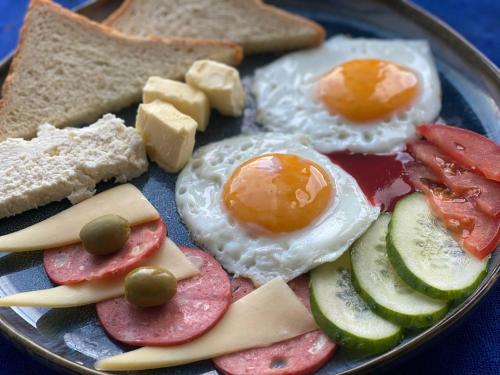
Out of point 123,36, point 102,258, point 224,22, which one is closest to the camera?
point 102,258

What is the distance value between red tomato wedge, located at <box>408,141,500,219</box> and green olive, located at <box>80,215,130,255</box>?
1824mm

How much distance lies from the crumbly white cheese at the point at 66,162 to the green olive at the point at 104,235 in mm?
503

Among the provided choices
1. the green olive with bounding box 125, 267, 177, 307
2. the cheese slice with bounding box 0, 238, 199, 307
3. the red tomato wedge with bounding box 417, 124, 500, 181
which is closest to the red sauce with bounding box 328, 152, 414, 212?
the red tomato wedge with bounding box 417, 124, 500, 181

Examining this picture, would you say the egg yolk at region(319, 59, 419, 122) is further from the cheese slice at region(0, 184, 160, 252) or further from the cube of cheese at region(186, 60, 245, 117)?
the cheese slice at region(0, 184, 160, 252)

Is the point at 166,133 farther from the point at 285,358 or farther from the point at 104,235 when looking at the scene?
the point at 285,358

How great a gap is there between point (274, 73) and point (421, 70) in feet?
3.38

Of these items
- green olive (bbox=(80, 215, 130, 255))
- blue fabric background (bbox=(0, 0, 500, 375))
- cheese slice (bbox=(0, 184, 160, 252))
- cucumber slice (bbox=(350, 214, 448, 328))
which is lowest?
blue fabric background (bbox=(0, 0, 500, 375))

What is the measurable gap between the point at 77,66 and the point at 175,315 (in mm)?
2153

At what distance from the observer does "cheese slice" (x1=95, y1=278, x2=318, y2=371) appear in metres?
3.03

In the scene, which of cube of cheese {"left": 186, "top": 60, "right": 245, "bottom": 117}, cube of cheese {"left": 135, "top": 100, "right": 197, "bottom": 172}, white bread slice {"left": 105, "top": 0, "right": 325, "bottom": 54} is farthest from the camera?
white bread slice {"left": 105, "top": 0, "right": 325, "bottom": 54}

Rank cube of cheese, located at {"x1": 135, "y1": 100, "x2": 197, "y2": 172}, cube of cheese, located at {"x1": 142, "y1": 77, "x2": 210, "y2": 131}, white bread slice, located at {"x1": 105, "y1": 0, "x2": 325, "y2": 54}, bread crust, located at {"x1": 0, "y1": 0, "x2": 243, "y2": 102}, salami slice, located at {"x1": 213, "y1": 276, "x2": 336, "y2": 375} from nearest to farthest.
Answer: salami slice, located at {"x1": 213, "y1": 276, "x2": 336, "y2": 375} < cube of cheese, located at {"x1": 135, "y1": 100, "x2": 197, "y2": 172} < cube of cheese, located at {"x1": 142, "y1": 77, "x2": 210, "y2": 131} < bread crust, located at {"x1": 0, "y1": 0, "x2": 243, "y2": 102} < white bread slice, located at {"x1": 105, "y1": 0, "x2": 325, "y2": 54}

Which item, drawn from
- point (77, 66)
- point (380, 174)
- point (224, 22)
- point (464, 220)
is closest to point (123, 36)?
point (77, 66)

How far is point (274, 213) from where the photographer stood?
11.7 feet

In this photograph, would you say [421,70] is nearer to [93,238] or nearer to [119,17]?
[119,17]
